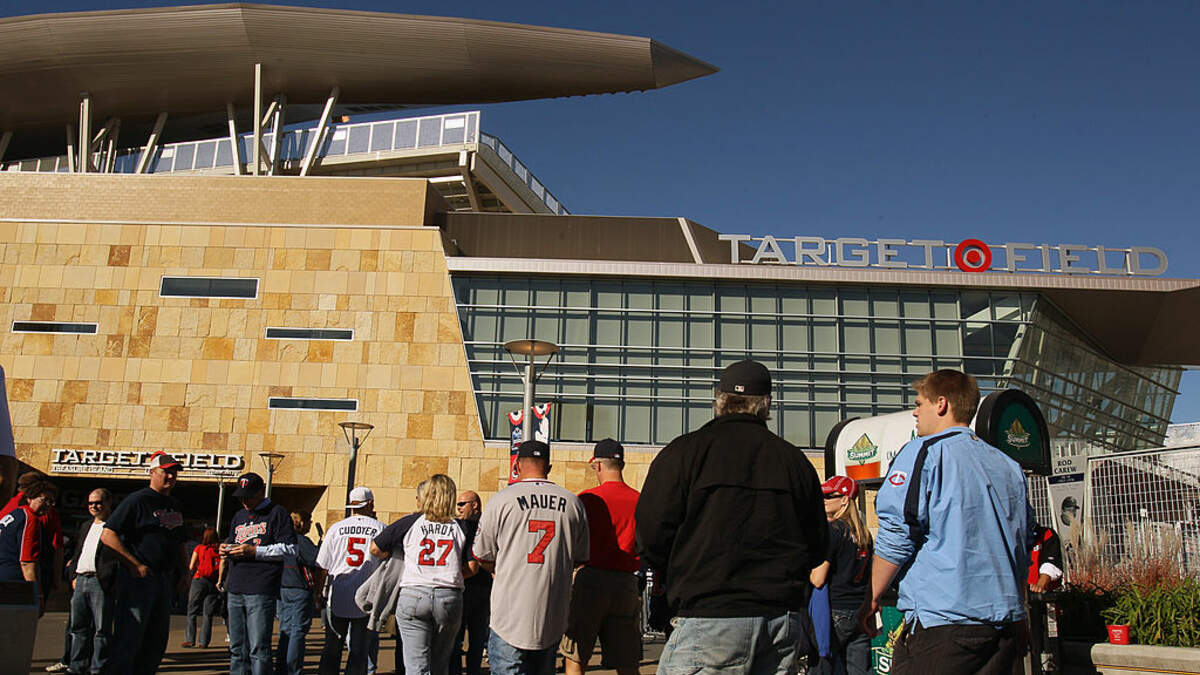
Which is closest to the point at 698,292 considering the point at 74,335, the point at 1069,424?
the point at 1069,424

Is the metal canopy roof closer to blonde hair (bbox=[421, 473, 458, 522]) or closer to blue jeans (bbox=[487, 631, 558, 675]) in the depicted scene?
blonde hair (bbox=[421, 473, 458, 522])

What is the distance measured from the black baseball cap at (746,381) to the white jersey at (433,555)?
11.4 feet

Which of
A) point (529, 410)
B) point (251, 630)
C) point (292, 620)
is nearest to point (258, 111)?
point (529, 410)

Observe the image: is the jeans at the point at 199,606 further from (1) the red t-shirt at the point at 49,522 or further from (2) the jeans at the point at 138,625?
(2) the jeans at the point at 138,625

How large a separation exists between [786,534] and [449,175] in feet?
135

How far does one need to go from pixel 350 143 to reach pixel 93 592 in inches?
1523

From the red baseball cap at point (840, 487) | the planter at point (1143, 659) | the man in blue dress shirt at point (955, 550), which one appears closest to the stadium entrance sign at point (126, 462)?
Result: the planter at point (1143, 659)

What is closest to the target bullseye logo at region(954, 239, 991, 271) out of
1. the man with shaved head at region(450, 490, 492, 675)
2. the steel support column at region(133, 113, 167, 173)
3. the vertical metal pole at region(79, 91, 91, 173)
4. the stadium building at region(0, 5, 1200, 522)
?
A: the stadium building at region(0, 5, 1200, 522)

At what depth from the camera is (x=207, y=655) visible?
1220 cm

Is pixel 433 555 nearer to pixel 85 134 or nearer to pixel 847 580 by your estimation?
pixel 847 580

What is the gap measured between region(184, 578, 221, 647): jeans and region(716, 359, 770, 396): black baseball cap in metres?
11.5

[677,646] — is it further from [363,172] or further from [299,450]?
[363,172]

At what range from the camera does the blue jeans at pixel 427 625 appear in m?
6.60

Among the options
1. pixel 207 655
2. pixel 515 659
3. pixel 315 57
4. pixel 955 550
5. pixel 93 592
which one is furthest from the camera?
pixel 315 57
